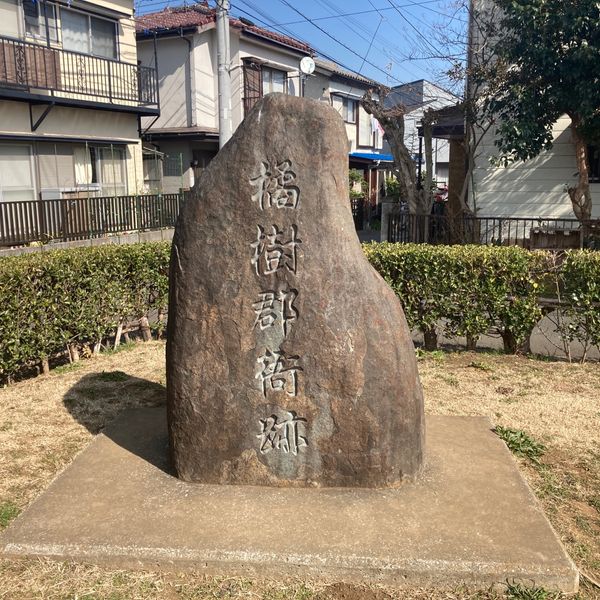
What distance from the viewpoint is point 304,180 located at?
391 centimetres

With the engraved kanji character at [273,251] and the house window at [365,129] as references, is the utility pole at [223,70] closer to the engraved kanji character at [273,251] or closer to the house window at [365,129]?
the engraved kanji character at [273,251]

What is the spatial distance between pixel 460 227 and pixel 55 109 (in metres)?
11.4

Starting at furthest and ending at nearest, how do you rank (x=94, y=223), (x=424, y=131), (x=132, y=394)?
(x=94, y=223), (x=424, y=131), (x=132, y=394)

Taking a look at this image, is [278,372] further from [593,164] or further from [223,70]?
[593,164]

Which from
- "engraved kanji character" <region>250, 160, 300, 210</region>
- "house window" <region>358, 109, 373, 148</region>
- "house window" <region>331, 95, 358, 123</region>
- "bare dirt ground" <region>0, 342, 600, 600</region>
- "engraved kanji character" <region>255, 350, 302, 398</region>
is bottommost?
"bare dirt ground" <region>0, 342, 600, 600</region>

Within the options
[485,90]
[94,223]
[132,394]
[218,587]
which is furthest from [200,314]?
[94,223]

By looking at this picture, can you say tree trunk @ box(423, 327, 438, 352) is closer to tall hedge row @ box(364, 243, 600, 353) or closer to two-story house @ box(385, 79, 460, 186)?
tall hedge row @ box(364, 243, 600, 353)

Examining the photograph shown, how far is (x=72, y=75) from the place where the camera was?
18.1 metres

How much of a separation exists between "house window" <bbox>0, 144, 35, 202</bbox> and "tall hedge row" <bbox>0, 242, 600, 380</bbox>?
398 inches

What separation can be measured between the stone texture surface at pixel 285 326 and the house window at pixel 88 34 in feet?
55.6

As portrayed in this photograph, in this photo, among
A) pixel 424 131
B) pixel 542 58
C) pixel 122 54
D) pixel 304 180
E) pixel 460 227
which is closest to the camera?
pixel 304 180

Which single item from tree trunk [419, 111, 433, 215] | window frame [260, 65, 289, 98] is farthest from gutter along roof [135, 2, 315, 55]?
tree trunk [419, 111, 433, 215]

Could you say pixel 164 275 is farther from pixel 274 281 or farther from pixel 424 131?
pixel 424 131

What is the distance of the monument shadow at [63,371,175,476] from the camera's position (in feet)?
15.3
